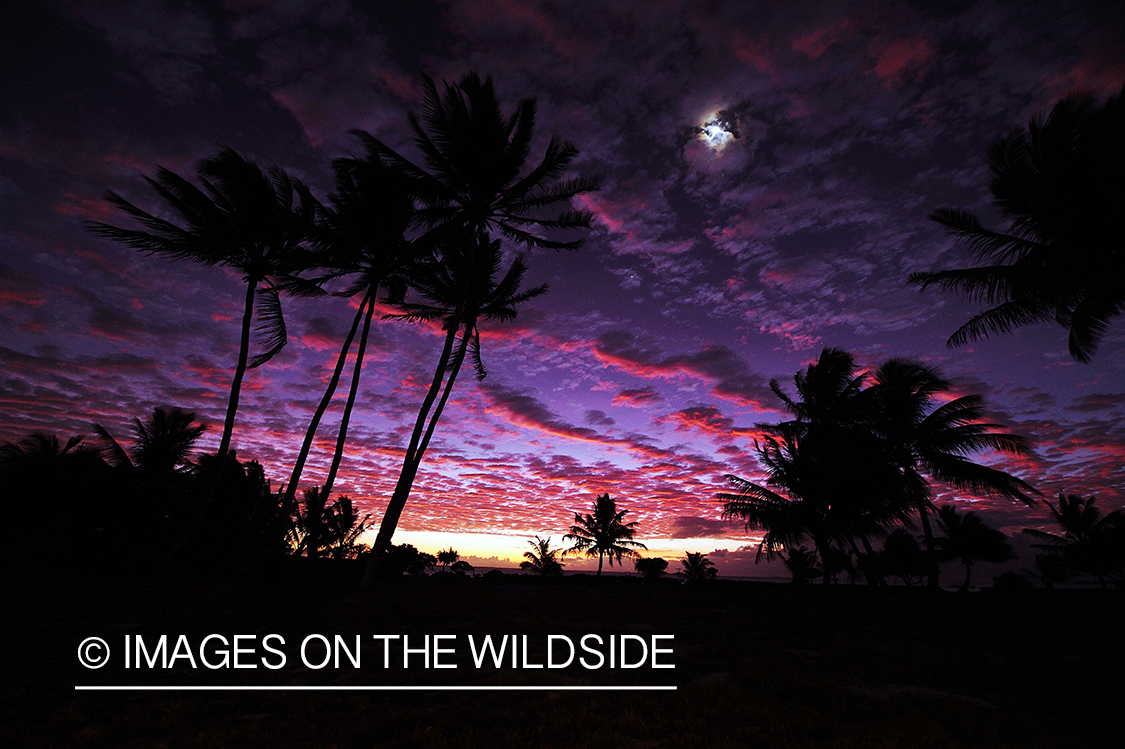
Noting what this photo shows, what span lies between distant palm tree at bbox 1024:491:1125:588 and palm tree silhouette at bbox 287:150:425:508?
43.6 meters

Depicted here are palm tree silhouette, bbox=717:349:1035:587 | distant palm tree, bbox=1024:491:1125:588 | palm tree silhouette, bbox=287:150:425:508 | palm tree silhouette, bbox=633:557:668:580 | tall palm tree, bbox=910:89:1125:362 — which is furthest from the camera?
palm tree silhouette, bbox=633:557:668:580

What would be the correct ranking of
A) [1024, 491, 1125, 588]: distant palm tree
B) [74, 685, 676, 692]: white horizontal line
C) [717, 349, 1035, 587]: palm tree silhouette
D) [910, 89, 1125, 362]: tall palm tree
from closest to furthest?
[74, 685, 676, 692]: white horizontal line < [910, 89, 1125, 362]: tall palm tree < [717, 349, 1035, 587]: palm tree silhouette < [1024, 491, 1125, 588]: distant palm tree

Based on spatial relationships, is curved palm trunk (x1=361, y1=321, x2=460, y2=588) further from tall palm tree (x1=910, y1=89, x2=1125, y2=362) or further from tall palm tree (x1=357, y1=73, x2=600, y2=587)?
tall palm tree (x1=910, y1=89, x2=1125, y2=362)

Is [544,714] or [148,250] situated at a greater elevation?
[148,250]

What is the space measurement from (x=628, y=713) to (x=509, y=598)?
27.6 ft

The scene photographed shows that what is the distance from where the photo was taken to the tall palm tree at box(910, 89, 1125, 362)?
9859 millimetres

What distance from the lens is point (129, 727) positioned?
13.8 feet

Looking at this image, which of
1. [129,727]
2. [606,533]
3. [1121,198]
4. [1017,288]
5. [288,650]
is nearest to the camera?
[129,727]

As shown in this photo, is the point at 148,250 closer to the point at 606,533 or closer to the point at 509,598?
the point at 509,598

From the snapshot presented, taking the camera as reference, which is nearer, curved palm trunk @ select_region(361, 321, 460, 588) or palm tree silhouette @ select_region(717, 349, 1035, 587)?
curved palm trunk @ select_region(361, 321, 460, 588)

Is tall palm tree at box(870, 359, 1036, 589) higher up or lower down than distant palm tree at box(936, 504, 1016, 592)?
higher up

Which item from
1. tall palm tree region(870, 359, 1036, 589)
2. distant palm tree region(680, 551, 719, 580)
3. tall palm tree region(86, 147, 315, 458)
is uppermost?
tall palm tree region(86, 147, 315, 458)

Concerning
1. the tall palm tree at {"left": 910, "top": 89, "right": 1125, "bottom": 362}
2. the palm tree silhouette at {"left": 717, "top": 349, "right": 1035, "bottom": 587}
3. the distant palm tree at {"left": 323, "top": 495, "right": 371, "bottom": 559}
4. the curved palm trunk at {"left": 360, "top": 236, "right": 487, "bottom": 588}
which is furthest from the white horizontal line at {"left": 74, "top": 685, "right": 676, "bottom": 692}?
the distant palm tree at {"left": 323, "top": 495, "right": 371, "bottom": 559}

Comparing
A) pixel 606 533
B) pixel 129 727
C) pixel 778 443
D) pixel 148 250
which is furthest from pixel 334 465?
pixel 606 533
